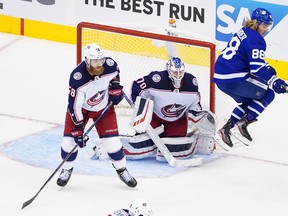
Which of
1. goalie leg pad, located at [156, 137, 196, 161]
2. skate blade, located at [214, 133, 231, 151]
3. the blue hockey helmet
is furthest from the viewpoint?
skate blade, located at [214, 133, 231, 151]

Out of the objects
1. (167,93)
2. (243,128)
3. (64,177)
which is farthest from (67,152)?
(243,128)

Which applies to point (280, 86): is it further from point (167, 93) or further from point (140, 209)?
point (140, 209)

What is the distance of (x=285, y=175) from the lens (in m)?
7.86

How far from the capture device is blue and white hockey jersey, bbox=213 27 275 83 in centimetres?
784

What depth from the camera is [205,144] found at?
8211 millimetres

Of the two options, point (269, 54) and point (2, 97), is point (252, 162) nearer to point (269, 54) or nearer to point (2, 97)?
point (269, 54)

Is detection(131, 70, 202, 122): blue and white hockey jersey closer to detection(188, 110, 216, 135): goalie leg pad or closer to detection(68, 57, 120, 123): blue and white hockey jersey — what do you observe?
detection(188, 110, 216, 135): goalie leg pad

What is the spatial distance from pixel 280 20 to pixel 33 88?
196 centimetres

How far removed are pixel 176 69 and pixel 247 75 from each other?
1.65 ft

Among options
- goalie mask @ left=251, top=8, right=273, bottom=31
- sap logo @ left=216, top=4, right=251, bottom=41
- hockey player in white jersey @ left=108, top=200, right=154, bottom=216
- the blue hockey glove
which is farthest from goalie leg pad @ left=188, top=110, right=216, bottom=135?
hockey player in white jersey @ left=108, top=200, right=154, bottom=216

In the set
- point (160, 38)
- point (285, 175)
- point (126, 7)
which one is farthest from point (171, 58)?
point (126, 7)

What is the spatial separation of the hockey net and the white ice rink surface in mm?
515

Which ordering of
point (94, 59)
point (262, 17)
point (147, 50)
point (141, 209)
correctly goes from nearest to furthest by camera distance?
1. point (141, 209)
2. point (94, 59)
3. point (262, 17)
4. point (147, 50)

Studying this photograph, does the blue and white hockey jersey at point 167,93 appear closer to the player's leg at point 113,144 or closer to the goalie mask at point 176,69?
the goalie mask at point 176,69
